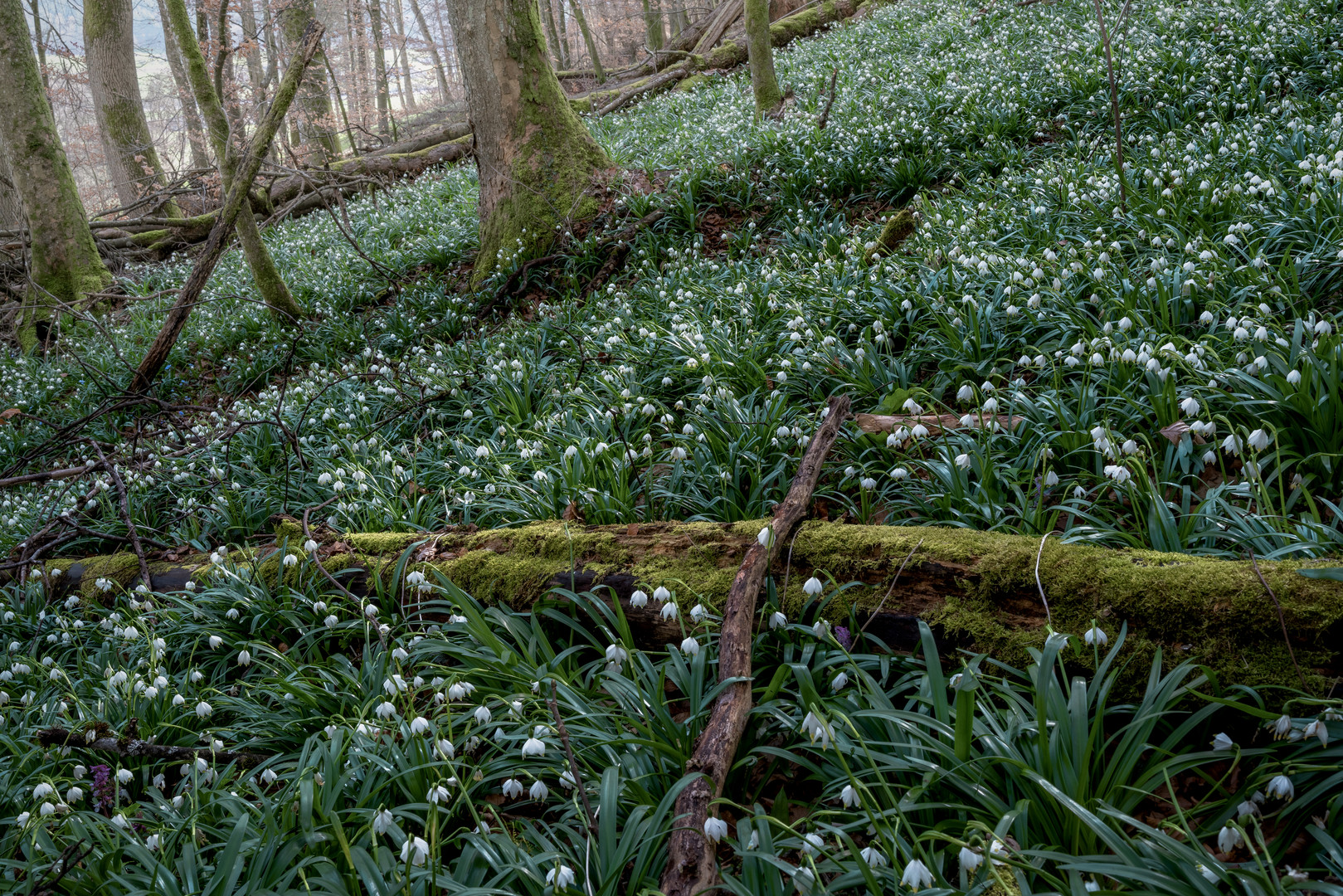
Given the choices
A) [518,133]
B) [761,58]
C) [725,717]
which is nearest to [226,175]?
[518,133]

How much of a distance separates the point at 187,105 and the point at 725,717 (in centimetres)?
2058

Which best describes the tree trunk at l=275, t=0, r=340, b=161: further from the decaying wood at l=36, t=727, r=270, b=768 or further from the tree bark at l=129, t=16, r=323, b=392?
the decaying wood at l=36, t=727, r=270, b=768

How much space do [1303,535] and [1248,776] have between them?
0.98 m

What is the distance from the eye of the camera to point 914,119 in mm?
7988

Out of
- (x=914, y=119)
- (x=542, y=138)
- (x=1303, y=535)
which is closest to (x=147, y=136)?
(x=542, y=138)

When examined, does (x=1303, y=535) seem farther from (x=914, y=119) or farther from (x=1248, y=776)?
(x=914, y=119)

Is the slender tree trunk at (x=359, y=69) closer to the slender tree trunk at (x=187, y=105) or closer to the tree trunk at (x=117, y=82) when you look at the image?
the slender tree trunk at (x=187, y=105)

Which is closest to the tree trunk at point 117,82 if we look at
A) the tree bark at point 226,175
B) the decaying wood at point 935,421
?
the tree bark at point 226,175

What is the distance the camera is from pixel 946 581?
2.52 metres

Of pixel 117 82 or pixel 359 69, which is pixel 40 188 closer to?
pixel 117 82

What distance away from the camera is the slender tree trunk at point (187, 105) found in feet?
53.7

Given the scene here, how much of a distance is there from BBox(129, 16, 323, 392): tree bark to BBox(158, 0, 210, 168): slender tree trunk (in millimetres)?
8620

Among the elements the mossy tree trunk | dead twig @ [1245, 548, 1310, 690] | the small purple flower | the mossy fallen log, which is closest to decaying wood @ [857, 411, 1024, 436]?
the mossy fallen log

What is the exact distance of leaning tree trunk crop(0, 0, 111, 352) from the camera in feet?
32.5
